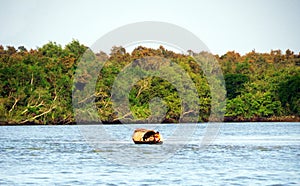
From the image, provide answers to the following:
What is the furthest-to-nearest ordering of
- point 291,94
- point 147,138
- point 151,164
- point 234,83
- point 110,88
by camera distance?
1. point 234,83
2. point 291,94
3. point 110,88
4. point 147,138
5. point 151,164

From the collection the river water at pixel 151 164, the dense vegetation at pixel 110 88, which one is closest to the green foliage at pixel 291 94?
the dense vegetation at pixel 110 88

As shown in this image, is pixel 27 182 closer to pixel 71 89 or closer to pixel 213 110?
pixel 71 89

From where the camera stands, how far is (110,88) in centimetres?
7919

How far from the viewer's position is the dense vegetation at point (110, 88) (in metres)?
74.4

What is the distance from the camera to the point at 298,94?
83.0m

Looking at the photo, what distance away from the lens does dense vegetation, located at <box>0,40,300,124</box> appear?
2931 inches

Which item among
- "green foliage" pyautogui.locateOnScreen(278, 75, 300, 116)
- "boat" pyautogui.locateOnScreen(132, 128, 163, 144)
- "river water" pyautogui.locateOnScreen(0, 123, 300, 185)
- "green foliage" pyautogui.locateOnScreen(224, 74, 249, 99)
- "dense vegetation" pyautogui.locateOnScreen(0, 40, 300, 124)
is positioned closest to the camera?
"river water" pyautogui.locateOnScreen(0, 123, 300, 185)

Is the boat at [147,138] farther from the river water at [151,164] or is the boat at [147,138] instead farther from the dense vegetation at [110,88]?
the dense vegetation at [110,88]

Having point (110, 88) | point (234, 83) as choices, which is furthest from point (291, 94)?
point (110, 88)

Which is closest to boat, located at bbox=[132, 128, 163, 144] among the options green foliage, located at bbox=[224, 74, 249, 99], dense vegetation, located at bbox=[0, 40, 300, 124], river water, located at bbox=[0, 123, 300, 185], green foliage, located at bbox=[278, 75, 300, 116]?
river water, located at bbox=[0, 123, 300, 185]

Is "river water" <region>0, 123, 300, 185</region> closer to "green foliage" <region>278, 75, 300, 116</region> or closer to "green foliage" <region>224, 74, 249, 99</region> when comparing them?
"green foliage" <region>278, 75, 300, 116</region>

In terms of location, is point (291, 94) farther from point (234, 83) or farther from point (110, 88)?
point (110, 88)

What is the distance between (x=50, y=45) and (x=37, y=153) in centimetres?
6171

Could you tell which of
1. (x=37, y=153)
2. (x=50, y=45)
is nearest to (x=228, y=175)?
(x=37, y=153)
